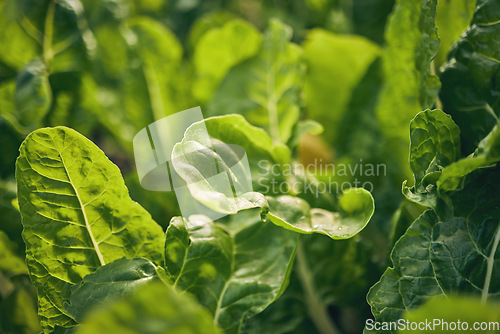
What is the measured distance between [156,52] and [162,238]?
1.44ft

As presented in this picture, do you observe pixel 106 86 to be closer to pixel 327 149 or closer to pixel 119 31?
pixel 119 31

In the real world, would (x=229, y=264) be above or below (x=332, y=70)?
below

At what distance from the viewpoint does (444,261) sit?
1.26ft

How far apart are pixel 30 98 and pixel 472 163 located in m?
0.57

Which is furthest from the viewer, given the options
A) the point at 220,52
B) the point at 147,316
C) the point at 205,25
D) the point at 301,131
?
the point at 205,25

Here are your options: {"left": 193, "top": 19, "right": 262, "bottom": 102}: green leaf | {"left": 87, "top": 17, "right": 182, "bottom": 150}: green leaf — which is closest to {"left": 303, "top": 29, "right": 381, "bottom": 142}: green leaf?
{"left": 193, "top": 19, "right": 262, "bottom": 102}: green leaf

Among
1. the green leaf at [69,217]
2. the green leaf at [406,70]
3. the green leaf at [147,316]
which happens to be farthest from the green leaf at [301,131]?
the green leaf at [147,316]

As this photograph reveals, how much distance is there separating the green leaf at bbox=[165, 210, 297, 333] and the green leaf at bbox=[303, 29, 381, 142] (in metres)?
0.36

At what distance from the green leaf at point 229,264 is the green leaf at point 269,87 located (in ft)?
0.60

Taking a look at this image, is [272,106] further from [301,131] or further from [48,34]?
[48,34]

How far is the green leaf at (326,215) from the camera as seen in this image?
39cm

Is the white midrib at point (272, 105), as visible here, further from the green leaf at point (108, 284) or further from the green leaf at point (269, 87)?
the green leaf at point (108, 284)

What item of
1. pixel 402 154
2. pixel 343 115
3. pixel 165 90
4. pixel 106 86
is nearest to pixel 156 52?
pixel 165 90

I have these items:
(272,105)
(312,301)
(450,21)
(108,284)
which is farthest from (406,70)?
(108,284)
